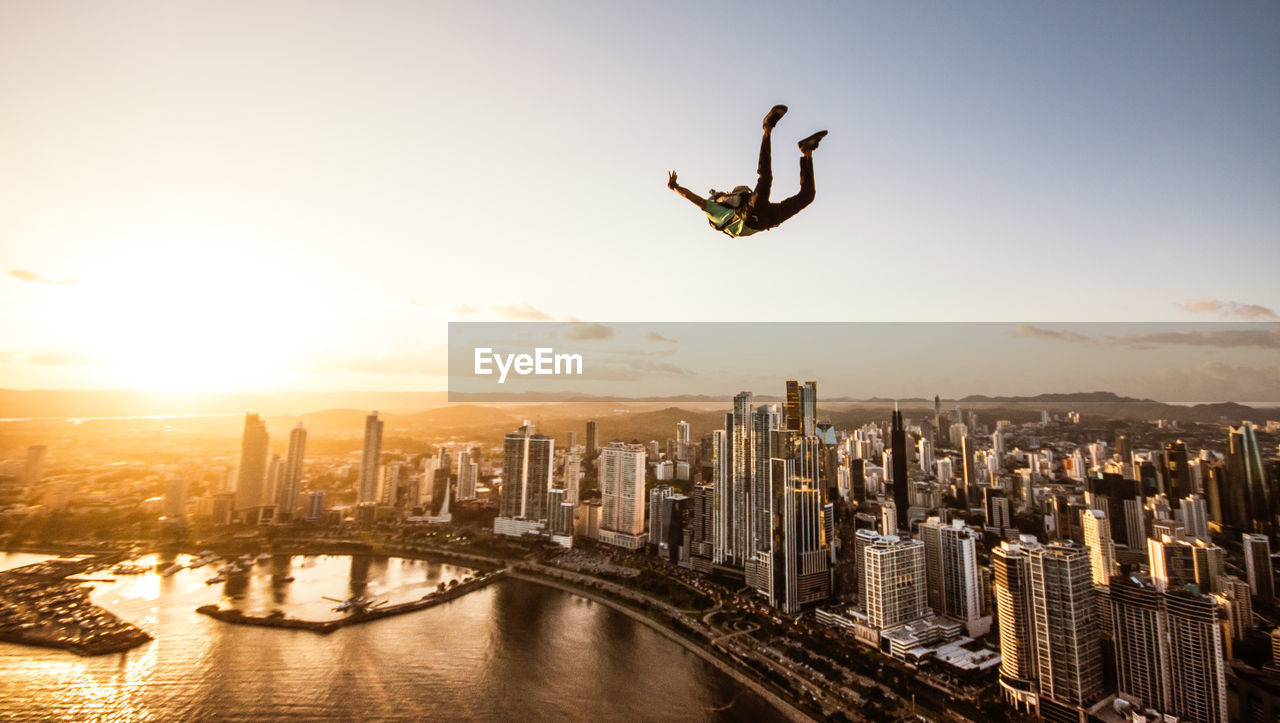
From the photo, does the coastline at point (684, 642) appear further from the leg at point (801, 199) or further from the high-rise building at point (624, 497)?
the leg at point (801, 199)

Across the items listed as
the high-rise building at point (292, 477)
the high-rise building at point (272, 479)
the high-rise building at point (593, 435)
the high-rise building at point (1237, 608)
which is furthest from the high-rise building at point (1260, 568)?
the high-rise building at point (272, 479)

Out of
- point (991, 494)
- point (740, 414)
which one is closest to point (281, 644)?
point (740, 414)

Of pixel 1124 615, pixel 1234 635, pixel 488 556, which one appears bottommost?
pixel 488 556

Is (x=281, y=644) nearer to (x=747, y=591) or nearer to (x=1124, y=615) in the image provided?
(x=747, y=591)

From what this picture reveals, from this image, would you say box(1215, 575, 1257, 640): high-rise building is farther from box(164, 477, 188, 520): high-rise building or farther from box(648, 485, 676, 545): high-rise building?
box(164, 477, 188, 520): high-rise building

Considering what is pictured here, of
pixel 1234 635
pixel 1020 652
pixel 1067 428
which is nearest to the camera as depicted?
pixel 1020 652
